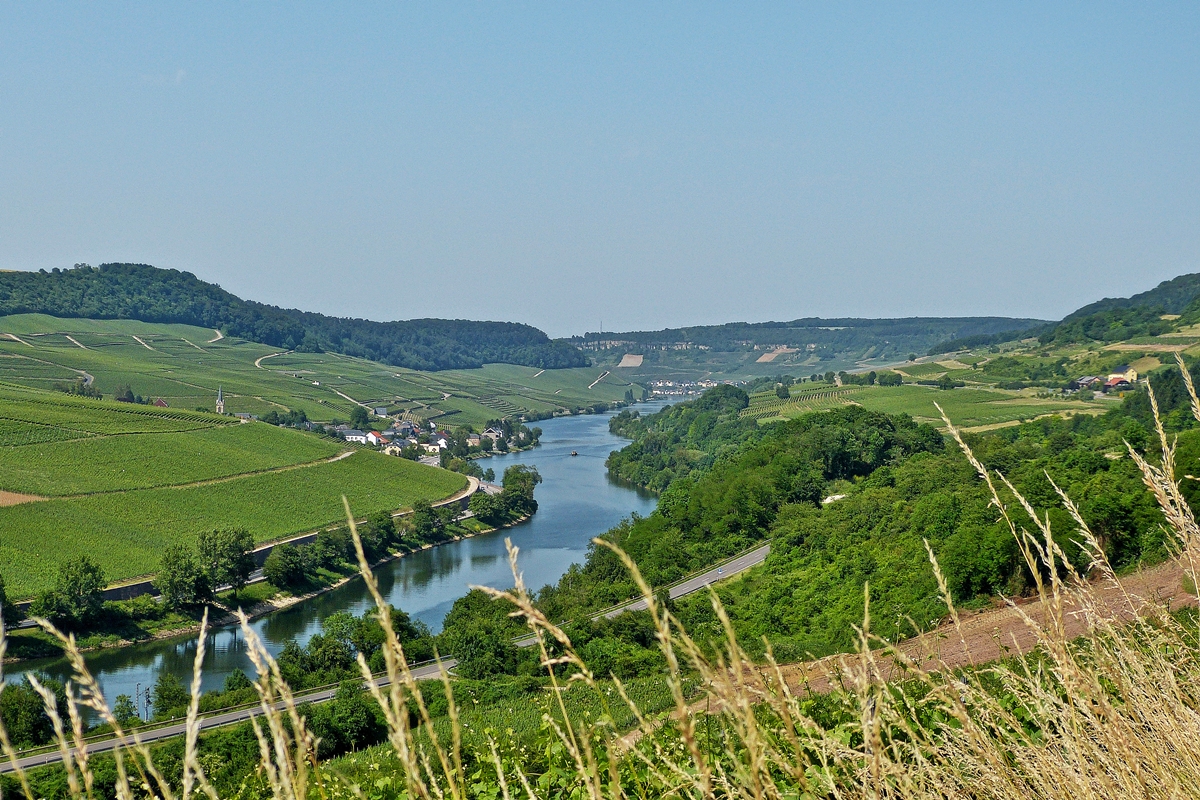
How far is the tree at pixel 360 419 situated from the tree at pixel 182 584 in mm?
51797

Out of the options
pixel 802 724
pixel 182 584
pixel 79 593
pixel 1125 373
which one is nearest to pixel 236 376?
pixel 182 584

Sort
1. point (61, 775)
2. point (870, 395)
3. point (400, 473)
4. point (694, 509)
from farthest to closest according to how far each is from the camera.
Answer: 1. point (870, 395)
2. point (400, 473)
3. point (694, 509)
4. point (61, 775)

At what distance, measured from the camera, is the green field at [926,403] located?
2302 inches

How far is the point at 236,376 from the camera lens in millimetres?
106062

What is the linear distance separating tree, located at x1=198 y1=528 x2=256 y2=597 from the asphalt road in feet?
49.0

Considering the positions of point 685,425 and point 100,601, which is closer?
point 100,601

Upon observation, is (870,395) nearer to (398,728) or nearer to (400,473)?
(400,473)

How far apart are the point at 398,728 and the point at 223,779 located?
1546 centimetres

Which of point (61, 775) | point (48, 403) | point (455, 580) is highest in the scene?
point (48, 403)

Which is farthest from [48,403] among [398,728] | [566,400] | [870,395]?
[566,400]

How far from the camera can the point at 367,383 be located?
123 meters

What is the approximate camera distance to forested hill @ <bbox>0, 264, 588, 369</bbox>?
127250mm

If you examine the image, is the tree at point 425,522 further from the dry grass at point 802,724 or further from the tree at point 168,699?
the dry grass at point 802,724

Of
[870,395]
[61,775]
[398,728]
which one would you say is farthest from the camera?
[870,395]
